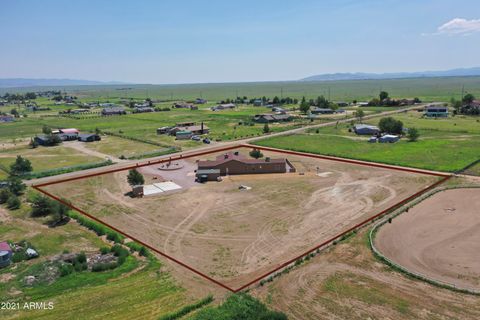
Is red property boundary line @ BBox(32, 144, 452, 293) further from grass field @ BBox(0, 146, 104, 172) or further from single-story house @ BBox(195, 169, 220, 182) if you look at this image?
single-story house @ BBox(195, 169, 220, 182)

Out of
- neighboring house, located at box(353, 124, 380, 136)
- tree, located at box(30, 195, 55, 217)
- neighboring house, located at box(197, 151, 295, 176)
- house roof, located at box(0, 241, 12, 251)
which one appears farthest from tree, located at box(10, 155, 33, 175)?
neighboring house, located at box(353, 124, 380, 136)

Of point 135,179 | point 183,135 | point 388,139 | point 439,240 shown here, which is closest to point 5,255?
point 135,179

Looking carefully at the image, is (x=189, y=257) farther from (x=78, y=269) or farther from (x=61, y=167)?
(x=61, y=167)

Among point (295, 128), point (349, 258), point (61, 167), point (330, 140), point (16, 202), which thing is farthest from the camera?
point (295, 128)

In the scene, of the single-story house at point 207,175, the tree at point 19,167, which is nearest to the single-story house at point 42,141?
the tree at point 19,167

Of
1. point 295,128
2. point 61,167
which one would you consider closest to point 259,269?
point 61,167

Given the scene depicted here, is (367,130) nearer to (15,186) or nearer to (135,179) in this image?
(135,179)
